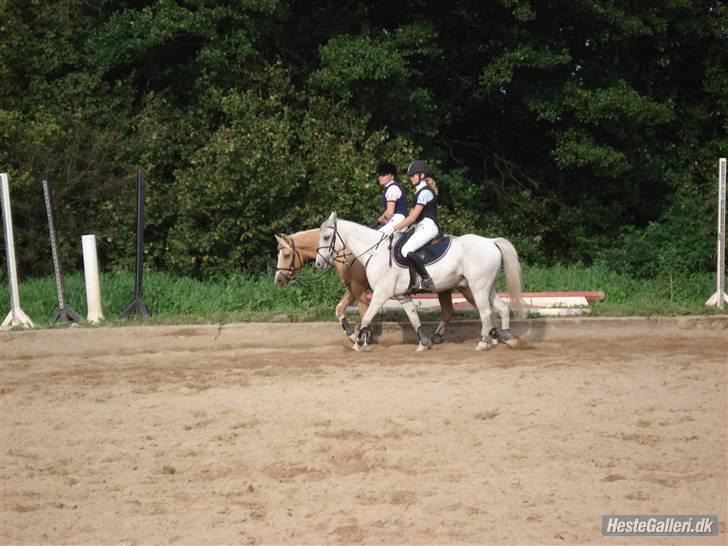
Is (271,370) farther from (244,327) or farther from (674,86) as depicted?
(674,86)

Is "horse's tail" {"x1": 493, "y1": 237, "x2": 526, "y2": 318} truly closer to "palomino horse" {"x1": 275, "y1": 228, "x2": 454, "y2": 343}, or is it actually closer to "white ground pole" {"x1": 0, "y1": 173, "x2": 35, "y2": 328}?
"palomino horse" {"x1": 275, "y1": 228, "x2": 454, "y2": 343}

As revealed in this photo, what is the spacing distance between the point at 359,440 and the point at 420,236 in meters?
4.45

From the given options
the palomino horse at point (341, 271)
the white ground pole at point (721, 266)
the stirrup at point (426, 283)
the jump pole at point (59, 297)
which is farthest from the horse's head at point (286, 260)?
the white ground pole at point (721, 266)

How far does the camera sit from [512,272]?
41.0ft

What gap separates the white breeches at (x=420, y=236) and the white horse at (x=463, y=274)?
0.86ft

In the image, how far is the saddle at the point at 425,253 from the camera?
12422mm

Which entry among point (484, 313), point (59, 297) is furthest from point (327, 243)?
point (59, 297)

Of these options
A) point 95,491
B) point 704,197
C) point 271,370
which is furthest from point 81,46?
point 95,491

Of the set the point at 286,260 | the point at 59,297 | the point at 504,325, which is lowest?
the point at 504,325

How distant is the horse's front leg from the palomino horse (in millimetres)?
233

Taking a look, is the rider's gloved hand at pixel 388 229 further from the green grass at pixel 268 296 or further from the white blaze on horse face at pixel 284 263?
the green grass at pixel 268 296

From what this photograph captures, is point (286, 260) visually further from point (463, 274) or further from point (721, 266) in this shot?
point (721, 266)

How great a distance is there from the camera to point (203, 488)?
7426mm

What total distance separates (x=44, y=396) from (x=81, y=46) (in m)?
11.5
